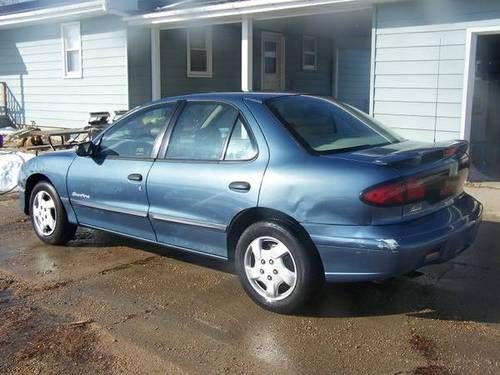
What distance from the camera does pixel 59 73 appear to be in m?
15.5

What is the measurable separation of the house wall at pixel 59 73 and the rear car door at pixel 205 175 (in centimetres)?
A: 925

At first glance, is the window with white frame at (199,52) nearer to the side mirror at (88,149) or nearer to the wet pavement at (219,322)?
the side mirror at (88,149)

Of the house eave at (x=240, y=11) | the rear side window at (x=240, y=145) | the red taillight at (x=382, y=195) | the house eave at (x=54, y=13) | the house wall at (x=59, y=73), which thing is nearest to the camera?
the red taillight at (x=382, y=195)

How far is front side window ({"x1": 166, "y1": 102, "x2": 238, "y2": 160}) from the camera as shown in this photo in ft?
14.8

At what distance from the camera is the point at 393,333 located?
3809 millimetres

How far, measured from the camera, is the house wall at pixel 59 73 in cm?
1377

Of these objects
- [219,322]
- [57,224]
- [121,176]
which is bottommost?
[219,322]

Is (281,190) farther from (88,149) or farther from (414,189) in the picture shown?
(88,149)

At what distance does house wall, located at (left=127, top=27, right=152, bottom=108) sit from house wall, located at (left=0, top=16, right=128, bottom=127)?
0.14 metres

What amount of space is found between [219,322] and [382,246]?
123 cm

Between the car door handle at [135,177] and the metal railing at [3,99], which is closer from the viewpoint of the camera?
the car door handle at [135,177]

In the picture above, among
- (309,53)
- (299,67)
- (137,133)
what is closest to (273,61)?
(299,67)

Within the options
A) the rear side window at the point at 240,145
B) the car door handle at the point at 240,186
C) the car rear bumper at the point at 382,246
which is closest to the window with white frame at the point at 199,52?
the rear side window at the point at 240,145

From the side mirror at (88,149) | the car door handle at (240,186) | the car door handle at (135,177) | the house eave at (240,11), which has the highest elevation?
the house eave at (240,11)
